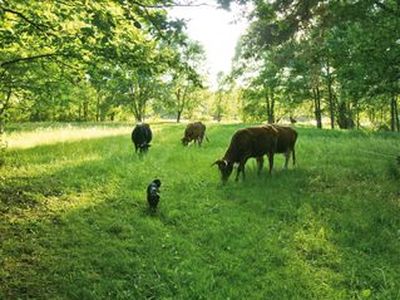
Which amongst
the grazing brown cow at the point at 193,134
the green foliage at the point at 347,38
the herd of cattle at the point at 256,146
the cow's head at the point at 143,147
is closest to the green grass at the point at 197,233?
the herd of cattle at the point at 256,146

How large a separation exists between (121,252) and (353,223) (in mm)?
5318

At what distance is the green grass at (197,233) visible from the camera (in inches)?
303

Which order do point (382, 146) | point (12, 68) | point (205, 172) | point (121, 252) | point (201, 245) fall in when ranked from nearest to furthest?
1. point (121, 252)
2. point (201, 245)
3. point (12, 68)
4. point (205, 172)
5. point (382, 146)

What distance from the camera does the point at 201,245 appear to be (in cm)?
943

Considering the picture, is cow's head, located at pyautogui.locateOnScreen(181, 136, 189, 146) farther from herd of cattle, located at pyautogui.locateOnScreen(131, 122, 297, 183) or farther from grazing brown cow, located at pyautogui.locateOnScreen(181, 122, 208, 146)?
herd of cattle, located at pyautogui.locateOnScreen(131, 122, 297, 183)

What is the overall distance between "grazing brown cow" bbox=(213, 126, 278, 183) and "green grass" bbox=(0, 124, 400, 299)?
532 mm

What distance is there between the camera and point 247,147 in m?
15.5

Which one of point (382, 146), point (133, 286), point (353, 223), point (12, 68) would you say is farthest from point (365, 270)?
point (382, 146)

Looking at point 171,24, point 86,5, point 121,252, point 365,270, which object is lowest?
point 365,270

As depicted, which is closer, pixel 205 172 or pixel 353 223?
pixel 353 223

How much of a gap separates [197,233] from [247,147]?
5.97 metres

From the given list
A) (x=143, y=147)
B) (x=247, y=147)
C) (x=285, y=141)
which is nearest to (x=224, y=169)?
(x=247, y=147)

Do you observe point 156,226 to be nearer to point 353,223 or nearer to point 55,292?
point 55,292

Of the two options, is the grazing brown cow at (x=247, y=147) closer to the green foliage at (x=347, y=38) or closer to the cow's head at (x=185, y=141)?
the green foliage at (x=347, y=38)
